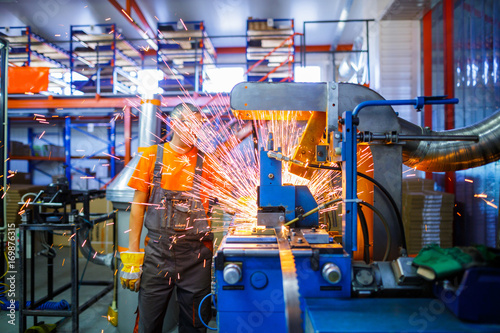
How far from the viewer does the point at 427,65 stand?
551cm

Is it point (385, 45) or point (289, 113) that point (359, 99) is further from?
point (385, 45)

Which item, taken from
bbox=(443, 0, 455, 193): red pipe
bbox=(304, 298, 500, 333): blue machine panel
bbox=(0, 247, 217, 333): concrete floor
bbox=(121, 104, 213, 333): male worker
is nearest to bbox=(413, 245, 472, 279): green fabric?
bbox=(304, 298, 500, 333): blue machine panel

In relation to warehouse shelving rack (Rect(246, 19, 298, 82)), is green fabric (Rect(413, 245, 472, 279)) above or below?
below

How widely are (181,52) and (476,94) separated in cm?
606

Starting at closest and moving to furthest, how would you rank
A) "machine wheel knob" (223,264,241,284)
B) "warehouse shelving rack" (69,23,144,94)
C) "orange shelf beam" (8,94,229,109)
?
1. "machine wheel knob" (223,264,241,284)
2. "orange shelf beam" (8,94,229,109)
3. "warehouse shelving rack" (69,23,144,94)

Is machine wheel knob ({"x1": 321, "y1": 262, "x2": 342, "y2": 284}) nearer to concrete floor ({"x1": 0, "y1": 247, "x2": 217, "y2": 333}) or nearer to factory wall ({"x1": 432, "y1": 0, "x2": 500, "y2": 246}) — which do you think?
factory wall ({"x1": 432, "y1": 0, "x2": 500, "y2": 246})

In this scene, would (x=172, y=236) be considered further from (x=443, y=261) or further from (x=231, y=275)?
(x=443, y=261)

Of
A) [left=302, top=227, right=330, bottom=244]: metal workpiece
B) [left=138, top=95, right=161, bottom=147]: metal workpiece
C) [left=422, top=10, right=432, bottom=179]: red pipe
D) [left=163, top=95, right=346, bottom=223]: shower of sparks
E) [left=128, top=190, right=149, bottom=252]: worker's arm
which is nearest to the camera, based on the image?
[left=302, top=227, right=330, bottom=244]: metal workpiece

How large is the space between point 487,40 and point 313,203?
3.32 metres

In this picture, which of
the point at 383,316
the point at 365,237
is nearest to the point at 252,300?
the point at 383,316

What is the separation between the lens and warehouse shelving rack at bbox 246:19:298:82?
24.8 feet

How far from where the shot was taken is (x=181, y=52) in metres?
7.52

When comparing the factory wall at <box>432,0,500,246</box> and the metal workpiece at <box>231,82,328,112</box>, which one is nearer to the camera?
the metal workpiece at <box>231,82,328,112</box>

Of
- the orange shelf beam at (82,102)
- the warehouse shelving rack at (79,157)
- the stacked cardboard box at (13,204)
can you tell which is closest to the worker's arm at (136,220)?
the orange shelf beam at (82,102)
